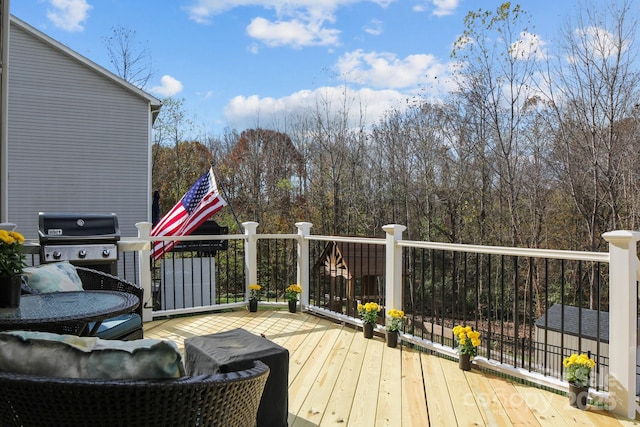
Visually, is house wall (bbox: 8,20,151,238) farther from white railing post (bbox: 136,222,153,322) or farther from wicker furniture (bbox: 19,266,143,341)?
wicker furniture (bbox: 19,266,143,341)

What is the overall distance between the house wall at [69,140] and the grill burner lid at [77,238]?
17.8ft

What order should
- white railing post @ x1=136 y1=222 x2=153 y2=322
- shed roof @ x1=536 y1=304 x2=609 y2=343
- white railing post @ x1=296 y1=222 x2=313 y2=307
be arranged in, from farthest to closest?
shed roof @ x1=536 y1=304 x2=609 y2=343 → white railing post @ x1=296 y1=222 x2=313 y2=307 → white railing post @ x1=136 y1=222 x2=153 y2=322

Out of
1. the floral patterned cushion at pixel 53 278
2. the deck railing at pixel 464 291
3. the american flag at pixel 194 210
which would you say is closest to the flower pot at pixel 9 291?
the floral patterned cushion at pixel 53 278

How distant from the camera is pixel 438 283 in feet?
43.2

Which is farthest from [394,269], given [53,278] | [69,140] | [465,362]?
[69,140]

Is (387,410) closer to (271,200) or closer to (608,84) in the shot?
(608,84)

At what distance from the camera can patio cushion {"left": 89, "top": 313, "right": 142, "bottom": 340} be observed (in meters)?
2.59

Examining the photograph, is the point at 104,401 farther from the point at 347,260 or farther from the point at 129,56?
the point at 129,56

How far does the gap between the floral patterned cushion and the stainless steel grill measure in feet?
5.90

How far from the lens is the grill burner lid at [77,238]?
4.43 metres

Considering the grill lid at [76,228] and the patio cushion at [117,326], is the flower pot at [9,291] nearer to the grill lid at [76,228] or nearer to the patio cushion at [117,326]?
the patio cushion at [117,326]

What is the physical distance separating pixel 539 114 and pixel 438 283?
5484mm

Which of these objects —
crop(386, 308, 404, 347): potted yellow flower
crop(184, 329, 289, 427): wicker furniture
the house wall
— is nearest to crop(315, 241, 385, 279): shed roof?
crop(386, 308, 404, 347): potted yellow flower

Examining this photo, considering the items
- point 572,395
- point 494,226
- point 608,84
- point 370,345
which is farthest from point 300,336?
point 494,226
